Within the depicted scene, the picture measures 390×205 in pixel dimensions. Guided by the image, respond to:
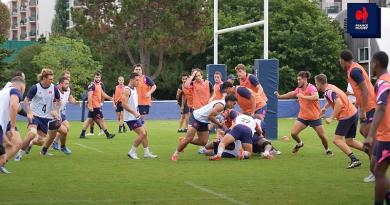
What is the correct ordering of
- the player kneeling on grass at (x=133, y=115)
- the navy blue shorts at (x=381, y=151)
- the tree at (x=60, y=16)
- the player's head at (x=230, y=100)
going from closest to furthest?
the navy blue shorts at (x=381, y=151), the player's head at (x=230, y=100), the player kneeling on grass at (x=133, y=115), the tree at (x=60, y=16)

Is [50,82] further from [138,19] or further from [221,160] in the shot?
[138,19]

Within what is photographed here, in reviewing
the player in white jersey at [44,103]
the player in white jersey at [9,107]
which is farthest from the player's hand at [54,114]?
the player in white jersey at [9,107]

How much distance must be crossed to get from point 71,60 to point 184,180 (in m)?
48.0

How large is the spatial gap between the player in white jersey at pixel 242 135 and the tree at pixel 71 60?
1679 inches

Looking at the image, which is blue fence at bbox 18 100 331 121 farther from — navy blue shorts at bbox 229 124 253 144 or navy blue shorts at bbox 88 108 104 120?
navy blue shorts at bbox 229 124 253 144

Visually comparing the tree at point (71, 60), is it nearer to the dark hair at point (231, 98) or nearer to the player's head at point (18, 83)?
the dark hair at point (231, 98)

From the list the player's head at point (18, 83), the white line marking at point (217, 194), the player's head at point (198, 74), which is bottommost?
the white line marking at point (217, 194)

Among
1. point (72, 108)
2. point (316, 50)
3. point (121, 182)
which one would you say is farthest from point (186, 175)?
point (316, 50)

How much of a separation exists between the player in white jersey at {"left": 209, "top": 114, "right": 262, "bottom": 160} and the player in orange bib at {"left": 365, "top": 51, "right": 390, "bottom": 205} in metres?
6.95

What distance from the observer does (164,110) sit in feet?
144

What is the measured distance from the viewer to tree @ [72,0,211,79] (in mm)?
59688

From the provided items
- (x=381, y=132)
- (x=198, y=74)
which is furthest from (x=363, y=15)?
(x=381, y=132)

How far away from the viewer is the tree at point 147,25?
59.7m

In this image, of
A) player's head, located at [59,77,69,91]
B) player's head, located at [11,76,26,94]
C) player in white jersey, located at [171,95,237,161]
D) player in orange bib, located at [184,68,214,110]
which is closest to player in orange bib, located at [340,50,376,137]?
player in white jersey, located at [171,95,237,161]
